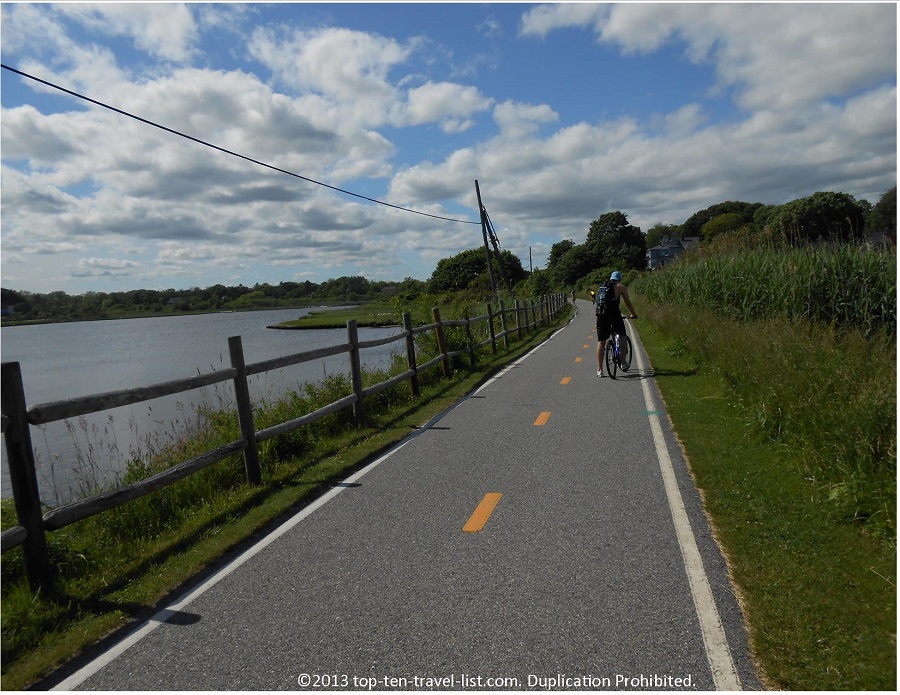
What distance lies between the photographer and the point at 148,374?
77.9 ft

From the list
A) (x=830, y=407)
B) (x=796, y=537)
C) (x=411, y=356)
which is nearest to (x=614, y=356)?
(x=411, y=356)

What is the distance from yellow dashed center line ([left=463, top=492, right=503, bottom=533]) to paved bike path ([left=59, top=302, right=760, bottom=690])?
6 centimetres

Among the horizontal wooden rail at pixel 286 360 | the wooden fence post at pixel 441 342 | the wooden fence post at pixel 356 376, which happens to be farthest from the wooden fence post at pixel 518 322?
the horizontal wooden rail at pixel 286 360

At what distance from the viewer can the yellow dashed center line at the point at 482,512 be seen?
5.11m

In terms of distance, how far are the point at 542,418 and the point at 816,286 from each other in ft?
22.7

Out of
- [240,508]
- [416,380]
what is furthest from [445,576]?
[416,380]

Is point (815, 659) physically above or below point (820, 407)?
below

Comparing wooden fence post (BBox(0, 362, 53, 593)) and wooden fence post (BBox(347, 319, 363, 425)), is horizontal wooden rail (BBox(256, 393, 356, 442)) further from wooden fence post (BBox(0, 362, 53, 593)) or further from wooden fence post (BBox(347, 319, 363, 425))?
wooden fence post (BBox(0, 362, 53, 593))

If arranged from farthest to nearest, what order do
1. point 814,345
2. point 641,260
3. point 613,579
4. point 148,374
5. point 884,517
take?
point 641,260
point 148,374
point 814,345
point 884,517
point 613,579

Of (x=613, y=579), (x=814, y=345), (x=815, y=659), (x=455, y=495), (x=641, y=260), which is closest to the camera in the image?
(x=815, y=659)

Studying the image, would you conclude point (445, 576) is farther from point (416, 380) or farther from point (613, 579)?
point (416, 380)

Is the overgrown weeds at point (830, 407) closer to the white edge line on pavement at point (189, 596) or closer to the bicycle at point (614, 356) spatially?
the bicycle at point (614, 356)

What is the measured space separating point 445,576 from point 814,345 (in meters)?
6.12

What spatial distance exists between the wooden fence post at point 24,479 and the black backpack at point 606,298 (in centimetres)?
1032
